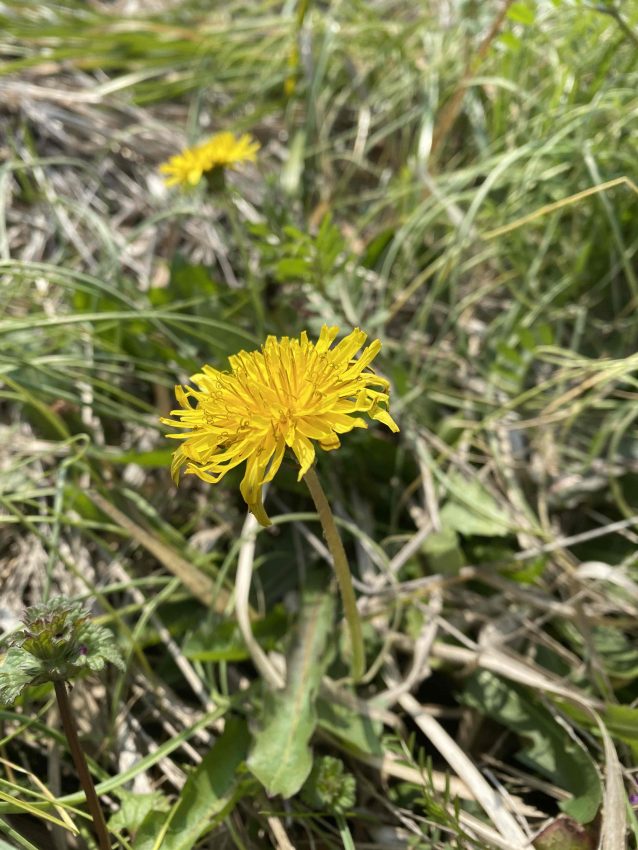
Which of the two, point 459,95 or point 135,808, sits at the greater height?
point 459,95

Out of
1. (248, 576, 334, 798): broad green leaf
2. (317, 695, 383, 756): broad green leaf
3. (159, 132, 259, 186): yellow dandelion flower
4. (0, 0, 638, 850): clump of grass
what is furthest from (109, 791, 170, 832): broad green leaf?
(159, 132, 259, 186): yellow dandelion flower

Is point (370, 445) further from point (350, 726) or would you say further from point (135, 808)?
point (135, 808)

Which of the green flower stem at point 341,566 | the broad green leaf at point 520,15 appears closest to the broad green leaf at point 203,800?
the green flower stem at point 341,566

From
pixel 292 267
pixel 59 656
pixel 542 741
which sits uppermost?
pixel 292 267

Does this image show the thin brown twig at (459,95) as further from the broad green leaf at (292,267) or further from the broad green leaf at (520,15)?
the broad green leaf at (292,267)

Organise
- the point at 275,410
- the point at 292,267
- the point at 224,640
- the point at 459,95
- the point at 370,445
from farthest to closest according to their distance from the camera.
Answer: the point at 459,95 → the point at 370,445 → the point at 292,267 → the point at 224,640 → the point at 275,410

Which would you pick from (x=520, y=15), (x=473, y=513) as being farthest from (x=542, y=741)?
(x=520, y=15)

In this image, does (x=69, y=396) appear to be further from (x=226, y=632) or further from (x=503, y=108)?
(x=503, y=108)

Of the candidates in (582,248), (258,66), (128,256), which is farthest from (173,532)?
(258,66)
